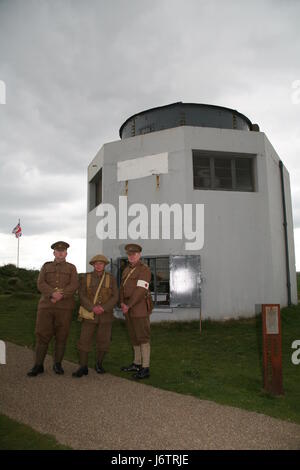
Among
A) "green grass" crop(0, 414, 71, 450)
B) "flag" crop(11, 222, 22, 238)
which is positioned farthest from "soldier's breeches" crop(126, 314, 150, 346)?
"flag" crop(11, 222, 22, 238)

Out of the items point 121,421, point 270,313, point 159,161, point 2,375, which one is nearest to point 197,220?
point 159,161

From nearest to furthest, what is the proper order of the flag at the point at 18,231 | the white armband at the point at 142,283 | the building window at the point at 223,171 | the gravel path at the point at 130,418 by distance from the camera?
the gravel path at the point at 130,418, the white armband at the point at 142,283, the building window at the point at 223,171, the flag at the point at 18,231

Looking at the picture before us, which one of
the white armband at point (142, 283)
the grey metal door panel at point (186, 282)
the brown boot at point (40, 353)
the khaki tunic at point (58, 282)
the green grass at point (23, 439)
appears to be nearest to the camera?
the green grass at point (23, 439)

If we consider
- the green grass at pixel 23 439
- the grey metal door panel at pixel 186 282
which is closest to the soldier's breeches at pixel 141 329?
the green grass at pixel 23 439

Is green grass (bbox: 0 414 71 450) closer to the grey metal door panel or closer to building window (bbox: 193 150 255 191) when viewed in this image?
the grey metal door panel

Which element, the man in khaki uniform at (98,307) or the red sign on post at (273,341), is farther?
the man in khaki uniform at (98,307)

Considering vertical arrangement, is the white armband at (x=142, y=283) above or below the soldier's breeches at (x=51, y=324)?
above

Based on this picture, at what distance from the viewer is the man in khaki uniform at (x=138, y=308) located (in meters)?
5.46

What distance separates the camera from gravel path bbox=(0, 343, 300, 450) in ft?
10.3

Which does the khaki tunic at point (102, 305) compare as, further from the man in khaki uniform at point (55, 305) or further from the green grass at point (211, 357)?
the green grass at point (211, 357)

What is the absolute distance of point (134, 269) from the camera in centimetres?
578

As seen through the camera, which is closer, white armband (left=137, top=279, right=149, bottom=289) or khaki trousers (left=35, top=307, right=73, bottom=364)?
khaki trousers (left=35, top=307, right=73, bottom=364)

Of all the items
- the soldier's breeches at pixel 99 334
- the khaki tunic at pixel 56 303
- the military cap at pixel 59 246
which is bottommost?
the soldier's breeches at pixel 99 334
